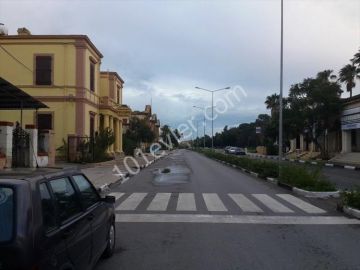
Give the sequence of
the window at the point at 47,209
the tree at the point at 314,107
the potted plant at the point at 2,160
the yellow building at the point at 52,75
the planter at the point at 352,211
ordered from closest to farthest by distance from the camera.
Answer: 1. the window at the point at 47,209
2. the planter at the point at 352,211
3. the potted plant at the point at 2,160
4. the yellow building at the point at 52,75
5. the tree at the point at 314,107

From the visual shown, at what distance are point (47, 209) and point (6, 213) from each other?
448 mm

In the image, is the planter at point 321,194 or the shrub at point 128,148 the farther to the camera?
the shrub at point 128,148

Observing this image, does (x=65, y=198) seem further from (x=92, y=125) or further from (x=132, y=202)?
(x=92, y=125)

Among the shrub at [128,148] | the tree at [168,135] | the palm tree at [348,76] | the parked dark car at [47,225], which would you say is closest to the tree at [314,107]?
the palm tree at [348,76]

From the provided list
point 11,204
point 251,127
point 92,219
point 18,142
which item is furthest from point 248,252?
point 251,127

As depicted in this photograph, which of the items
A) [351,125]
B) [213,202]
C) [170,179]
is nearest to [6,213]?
[213,202]

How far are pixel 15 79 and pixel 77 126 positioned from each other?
5610mm

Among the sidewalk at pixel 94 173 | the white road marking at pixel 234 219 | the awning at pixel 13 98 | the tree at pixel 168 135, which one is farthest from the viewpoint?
the tree at pixel 168 135

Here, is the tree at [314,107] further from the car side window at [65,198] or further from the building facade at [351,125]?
the car side window at [65,198]

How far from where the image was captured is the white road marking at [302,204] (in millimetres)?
13305

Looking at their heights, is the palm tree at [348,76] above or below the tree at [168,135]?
above

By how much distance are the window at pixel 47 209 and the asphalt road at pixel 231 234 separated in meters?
2.51

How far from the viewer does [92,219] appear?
628cm

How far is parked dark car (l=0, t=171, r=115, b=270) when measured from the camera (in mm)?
4172
